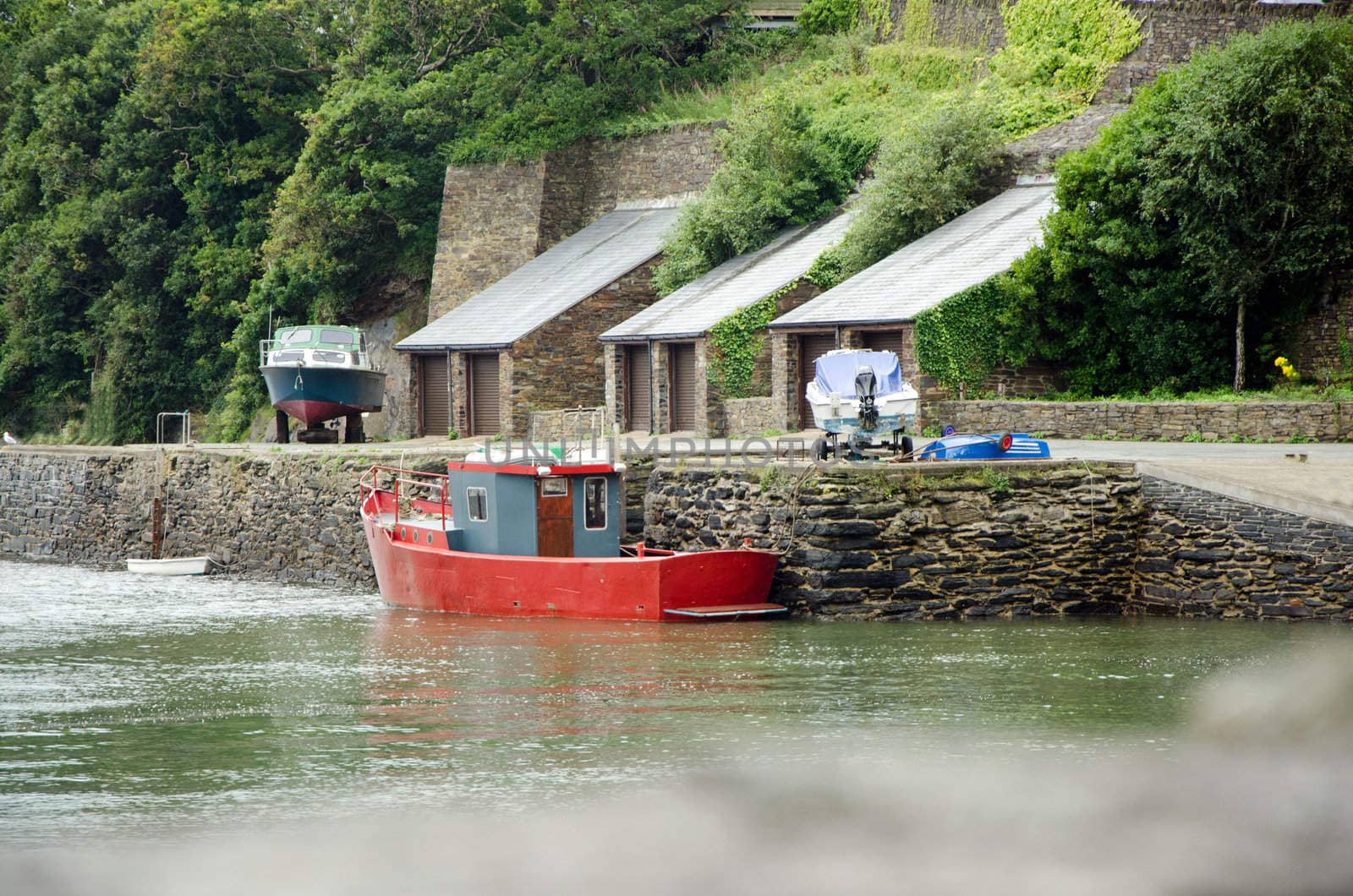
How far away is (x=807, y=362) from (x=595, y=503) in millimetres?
9756

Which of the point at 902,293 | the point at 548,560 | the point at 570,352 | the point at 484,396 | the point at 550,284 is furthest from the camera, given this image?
the point at 550,284

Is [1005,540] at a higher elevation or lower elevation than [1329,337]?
lower

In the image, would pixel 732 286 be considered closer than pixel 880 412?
No

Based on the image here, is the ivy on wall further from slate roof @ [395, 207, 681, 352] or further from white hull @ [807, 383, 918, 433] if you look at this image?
slate roof @ [395, 207, 681, 352]

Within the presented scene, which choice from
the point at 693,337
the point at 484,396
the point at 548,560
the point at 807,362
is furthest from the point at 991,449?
the point at 484,396

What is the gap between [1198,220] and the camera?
1110 inches

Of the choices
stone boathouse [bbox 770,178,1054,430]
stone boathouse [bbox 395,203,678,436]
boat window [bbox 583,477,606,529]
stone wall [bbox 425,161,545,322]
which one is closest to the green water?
boat window [bbox 583,477,606,529]

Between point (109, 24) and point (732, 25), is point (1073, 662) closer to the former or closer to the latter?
point (732, 25)

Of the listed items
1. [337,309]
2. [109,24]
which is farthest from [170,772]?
[109,24]

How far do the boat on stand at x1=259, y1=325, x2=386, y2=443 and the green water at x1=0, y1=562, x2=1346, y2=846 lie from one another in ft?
43.2

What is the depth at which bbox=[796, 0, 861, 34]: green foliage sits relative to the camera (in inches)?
1860

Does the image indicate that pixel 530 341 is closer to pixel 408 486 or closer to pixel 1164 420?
pixel 408 486

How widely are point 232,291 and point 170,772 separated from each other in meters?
36.2

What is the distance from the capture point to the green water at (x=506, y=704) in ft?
43.9
